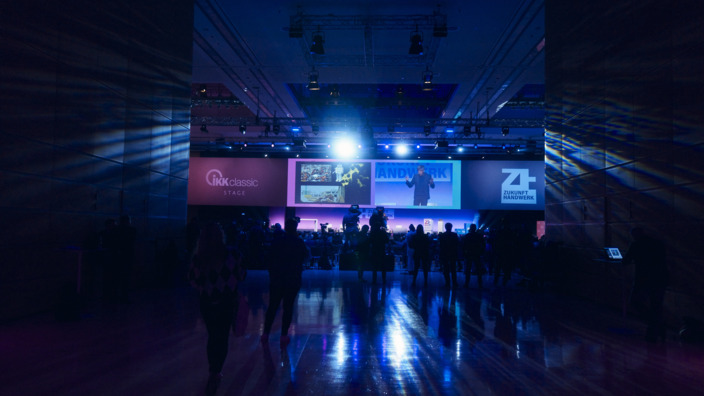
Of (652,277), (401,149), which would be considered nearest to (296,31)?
(652,277)

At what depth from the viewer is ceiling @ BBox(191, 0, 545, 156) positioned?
9289 millimetres

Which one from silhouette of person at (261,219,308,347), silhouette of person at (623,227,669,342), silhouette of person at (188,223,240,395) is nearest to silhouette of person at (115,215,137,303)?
silhouette of person at (261,219,308,347)

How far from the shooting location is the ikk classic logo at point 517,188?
20172 mm

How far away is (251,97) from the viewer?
14398mm

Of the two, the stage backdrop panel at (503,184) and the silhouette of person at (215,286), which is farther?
the stage backdrop panel at (503,184)

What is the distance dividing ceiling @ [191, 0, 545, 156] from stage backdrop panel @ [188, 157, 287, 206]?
1.57 meters

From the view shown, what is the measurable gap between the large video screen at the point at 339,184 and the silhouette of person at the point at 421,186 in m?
2.00

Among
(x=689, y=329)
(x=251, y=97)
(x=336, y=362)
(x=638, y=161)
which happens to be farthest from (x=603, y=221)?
(x=251, y=97)

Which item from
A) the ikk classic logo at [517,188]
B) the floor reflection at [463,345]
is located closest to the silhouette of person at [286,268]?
the floor reflection at [463,345]

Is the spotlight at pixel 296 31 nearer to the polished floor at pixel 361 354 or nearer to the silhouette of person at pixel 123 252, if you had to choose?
the silhouette of person at pixel 123 252

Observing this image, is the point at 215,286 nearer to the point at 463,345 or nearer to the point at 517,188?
the point at 463,345

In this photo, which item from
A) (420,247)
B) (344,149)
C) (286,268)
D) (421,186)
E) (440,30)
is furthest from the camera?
(344,149)

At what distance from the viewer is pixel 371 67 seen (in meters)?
11.9

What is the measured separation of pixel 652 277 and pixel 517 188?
1551cm
